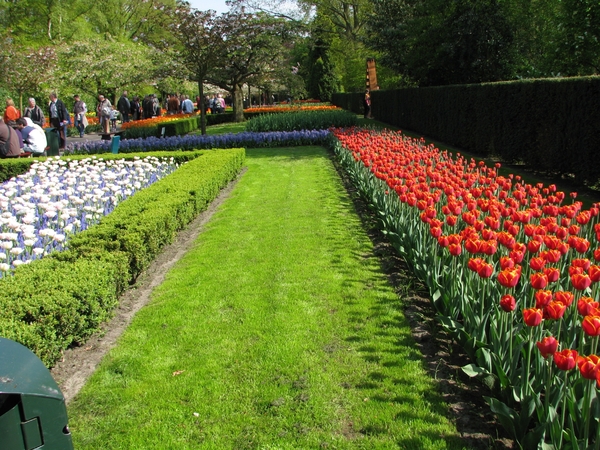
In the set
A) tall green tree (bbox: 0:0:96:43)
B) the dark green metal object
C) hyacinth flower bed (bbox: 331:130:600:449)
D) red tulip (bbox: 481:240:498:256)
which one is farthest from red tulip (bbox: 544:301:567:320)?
tall green tree (bbox: 0:0:96:43)

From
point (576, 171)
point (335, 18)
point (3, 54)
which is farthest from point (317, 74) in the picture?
point (576, 171)

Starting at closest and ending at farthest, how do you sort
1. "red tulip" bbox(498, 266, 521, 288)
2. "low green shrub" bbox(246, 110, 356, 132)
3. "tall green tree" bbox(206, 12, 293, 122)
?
"red tulip" bbox(498, 266, 521, 288) < "low green shrub" bbox(246, 110, 356, 132) < "tall green tree" bbox(206, 12, 293, 122)

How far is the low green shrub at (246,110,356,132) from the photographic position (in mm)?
20406

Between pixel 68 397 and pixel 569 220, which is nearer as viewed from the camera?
pixel 68 397

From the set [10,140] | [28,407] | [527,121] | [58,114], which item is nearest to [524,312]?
[28,407]

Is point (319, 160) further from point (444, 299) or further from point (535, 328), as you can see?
point (535, 328)

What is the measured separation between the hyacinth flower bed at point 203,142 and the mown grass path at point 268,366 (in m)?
11.1

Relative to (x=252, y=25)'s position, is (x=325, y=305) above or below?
below

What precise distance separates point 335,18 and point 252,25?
2384 centimetres

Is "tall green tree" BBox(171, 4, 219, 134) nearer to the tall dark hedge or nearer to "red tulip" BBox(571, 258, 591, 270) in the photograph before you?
the tall dark hedge

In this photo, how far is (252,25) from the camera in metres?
22.7

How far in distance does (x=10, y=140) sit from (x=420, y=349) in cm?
1180

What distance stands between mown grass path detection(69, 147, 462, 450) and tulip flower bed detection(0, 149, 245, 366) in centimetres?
35

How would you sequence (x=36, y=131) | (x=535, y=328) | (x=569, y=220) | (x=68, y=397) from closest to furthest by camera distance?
(x=535, y=328)
(x=68, y=397)
(x=569, y=220)
(x=36, y=131)
